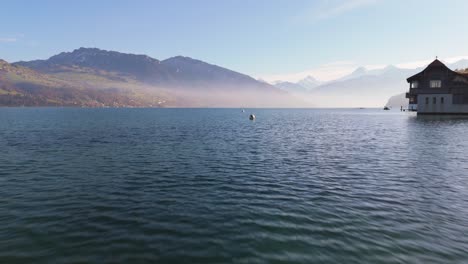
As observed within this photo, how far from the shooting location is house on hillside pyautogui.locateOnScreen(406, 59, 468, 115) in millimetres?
106350

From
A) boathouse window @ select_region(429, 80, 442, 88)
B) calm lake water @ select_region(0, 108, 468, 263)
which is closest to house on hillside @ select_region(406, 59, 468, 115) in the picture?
boathouse window @ select_region(429, 80, 442, 88)

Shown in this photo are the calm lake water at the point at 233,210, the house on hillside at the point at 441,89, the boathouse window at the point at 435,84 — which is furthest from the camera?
the boathouse window at the point at 435,84

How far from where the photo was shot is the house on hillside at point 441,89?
106 m

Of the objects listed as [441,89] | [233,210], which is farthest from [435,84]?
[233,210]

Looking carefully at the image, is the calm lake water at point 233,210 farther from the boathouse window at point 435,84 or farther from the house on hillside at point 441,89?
the house on hillside at point 441,89

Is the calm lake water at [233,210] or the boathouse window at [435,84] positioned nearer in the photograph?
the calm lake water at [233,210]

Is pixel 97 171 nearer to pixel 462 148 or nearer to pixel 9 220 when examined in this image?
pixel 9 220

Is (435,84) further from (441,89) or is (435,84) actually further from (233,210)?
(233,210)

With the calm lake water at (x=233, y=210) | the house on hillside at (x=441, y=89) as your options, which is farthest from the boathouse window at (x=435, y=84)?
the calm lake water at (x=233, y=210)

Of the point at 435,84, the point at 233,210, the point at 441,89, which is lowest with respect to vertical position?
the point at 233,210

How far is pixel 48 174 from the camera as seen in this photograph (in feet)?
80.6

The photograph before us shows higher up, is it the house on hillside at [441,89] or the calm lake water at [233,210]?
the house on hillside at [441,89]

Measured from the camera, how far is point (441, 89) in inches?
4279

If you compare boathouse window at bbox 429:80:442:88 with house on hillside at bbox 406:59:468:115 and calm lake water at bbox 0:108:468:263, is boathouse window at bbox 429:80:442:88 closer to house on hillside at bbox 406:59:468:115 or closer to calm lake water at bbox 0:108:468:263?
house on hillside at bbox 406:59:468:115
